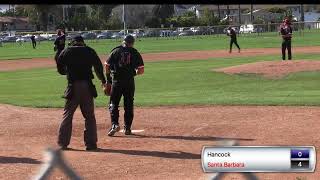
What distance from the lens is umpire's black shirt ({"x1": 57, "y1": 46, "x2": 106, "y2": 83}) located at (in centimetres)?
857

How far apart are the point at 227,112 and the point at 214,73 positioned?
803 cm

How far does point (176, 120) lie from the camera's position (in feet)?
38.4

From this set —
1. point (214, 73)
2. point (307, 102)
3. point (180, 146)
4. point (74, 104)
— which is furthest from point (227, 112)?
point (214, 73)

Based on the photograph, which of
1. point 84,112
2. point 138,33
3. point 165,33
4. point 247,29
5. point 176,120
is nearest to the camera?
point 84,112

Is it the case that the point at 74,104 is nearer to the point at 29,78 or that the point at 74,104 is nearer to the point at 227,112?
the point at 227,112

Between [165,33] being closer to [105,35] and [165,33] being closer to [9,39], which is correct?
[105,35]

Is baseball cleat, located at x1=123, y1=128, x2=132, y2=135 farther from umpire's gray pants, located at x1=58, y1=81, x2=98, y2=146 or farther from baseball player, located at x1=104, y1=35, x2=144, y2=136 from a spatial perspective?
umpire's gray pants, located at x1=58, y1=81, x2=98, y2=146

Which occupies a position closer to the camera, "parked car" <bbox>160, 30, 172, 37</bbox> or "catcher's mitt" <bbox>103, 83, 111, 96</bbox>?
"catcher's mitt" <bbox>103, 83, 111, 96</bbox>

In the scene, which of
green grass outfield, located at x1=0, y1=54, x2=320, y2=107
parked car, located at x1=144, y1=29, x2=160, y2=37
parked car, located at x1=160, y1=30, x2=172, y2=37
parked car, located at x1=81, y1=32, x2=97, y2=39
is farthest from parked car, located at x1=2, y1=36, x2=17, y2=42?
green grass outfield, located at x1=0, y1=54, x2=320, y2=107

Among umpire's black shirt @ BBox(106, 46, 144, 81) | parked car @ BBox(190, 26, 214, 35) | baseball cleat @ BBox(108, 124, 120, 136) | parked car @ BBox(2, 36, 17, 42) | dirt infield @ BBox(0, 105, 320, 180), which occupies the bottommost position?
dirt infield @ BBox(0, 105, 320, 180)

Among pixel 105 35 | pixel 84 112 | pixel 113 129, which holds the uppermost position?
pixel 105 35

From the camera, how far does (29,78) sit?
22.7 metres

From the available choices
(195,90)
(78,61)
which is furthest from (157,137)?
(195,90)
